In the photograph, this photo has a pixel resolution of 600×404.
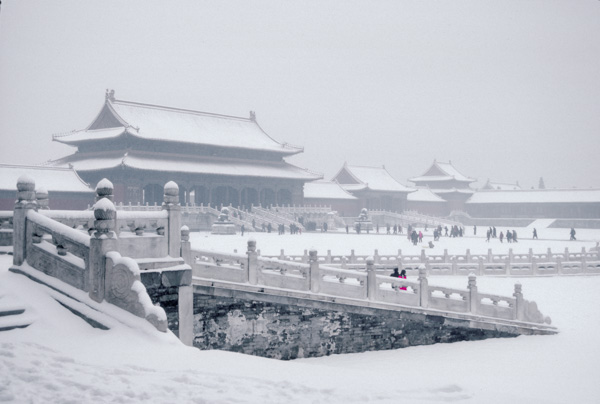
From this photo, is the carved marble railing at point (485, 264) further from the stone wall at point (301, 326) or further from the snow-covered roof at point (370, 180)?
the snow-covered roof at point (370, 180)

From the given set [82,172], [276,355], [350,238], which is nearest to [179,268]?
[276,355]

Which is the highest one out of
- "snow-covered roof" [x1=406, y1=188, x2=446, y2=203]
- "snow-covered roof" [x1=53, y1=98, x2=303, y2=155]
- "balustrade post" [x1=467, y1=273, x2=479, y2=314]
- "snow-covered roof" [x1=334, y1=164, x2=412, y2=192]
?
"snow-covered roof" [x1=53, y1=98, x2=303, y2=155]

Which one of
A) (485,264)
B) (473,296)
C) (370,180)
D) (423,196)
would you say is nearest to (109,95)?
(370,180)

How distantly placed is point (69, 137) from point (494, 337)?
3788 centimetres

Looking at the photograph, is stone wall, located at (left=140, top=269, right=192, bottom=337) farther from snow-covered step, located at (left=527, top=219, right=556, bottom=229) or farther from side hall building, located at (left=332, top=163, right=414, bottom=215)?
snow-covered step, located at (left=527, top=219, right=556, bottom=229)

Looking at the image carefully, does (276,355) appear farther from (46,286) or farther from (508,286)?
(508,286)

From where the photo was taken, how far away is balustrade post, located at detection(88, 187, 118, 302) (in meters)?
7.36

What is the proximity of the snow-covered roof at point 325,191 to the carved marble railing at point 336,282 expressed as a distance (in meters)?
38.4

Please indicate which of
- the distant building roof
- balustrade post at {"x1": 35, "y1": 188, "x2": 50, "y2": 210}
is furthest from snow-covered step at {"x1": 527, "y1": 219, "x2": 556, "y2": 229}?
balustrade post at {"x1": 35, "y1": 188, "x2": 50, "y2": 210}

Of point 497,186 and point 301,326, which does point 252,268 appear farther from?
point 497,186

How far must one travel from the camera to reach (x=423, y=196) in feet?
224

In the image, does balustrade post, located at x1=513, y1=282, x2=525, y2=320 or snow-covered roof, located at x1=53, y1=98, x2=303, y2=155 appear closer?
balustrade post, located at x1=513, y1=282, x2=525, y2=320

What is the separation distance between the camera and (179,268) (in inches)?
362

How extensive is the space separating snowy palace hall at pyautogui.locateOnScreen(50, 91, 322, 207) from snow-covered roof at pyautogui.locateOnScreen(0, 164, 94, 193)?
1491mm
